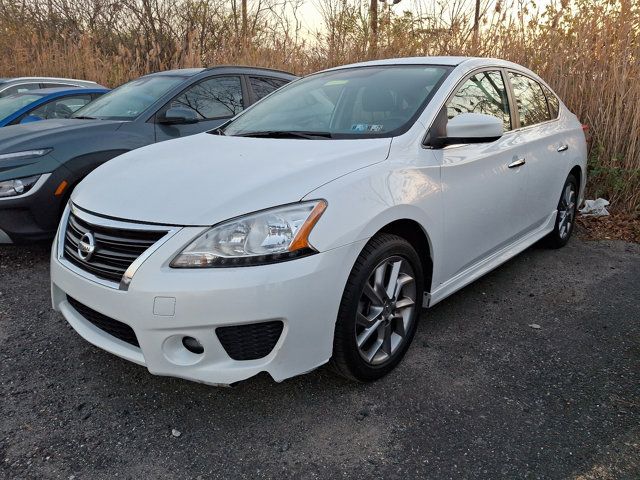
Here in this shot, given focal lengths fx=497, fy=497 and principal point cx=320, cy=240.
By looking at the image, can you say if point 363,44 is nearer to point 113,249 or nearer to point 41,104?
point 41,104

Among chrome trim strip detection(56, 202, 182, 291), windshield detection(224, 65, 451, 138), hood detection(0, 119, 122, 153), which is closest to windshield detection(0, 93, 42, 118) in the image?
hood detection(0, 119, 122, 153)

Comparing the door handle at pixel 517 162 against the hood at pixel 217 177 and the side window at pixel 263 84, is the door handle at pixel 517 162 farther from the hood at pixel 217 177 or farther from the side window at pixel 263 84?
the side window at pixel 263 84

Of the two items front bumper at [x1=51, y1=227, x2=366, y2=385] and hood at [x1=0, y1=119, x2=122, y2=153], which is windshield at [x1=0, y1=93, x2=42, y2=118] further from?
front bumper at [x1=51, y1=227, x2=366, y2=385]

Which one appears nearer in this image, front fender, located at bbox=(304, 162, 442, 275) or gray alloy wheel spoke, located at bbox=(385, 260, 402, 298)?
front fender, located at bbox=(304, 162, 442, 275)

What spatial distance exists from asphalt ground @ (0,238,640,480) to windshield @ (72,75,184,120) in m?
2.05

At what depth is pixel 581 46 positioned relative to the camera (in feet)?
18.9

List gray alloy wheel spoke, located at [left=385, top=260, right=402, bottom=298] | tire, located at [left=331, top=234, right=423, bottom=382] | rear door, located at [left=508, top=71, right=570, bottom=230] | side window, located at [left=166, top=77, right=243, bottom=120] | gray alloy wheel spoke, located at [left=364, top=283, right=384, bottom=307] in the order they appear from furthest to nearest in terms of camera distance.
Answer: side window, located at [left=166, top=77, right=243, bottom=120], rear door, located at [left=508, top=71, right=570, bottom=230], gray alloy wheel spoke, located at [left=385, top=260, right=402, bottom=298], gray alloy wheel spoke, located at [left=364, top=283, right=384, bottom=307], tire, located at [left=331, top=234, right=423, bottom=382]

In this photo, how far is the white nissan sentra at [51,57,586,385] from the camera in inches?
74.5

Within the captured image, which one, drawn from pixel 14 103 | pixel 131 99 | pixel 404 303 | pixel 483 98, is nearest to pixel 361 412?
pixel 404 303

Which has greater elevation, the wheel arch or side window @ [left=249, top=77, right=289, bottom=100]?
side window @ [left=249, top=77, right=289, bottom=100]

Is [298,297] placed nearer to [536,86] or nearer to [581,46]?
[536,86]

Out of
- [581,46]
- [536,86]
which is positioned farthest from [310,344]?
[581,46]

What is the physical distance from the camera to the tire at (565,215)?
418cm

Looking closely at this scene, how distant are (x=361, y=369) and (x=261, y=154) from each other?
1.13m
